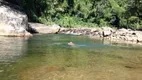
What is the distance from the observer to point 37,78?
1338cm

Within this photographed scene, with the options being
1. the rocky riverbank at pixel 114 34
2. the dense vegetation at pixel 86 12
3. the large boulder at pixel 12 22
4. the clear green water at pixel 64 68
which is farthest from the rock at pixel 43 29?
the clear green water at pixel 64 68

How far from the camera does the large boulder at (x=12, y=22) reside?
109ft

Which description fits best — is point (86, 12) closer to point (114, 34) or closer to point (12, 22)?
point (114, 34)

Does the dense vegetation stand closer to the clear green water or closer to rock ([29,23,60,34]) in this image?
rock ([29,23,60,34])

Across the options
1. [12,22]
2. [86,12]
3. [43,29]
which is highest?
[86,12]

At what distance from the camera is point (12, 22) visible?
34219 millimetres

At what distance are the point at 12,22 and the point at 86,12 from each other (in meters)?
23.8

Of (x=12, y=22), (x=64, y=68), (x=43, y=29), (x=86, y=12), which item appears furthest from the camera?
(x=86, y=12)

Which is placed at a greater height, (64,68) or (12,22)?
(12,22)

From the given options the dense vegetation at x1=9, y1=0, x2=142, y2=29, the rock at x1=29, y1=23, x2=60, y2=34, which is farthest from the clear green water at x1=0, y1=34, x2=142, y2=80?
the dense vegetation at x1=9, y1=0, x2=142, y2=29

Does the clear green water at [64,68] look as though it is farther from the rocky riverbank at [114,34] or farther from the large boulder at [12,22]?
the rocky riverbank at [114,34]

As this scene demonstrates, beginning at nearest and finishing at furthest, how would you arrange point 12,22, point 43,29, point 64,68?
point 64,68, point 12,22, point 43,29

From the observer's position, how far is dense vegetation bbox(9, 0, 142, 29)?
5112 cm

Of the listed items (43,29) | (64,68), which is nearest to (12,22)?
(43,29)
